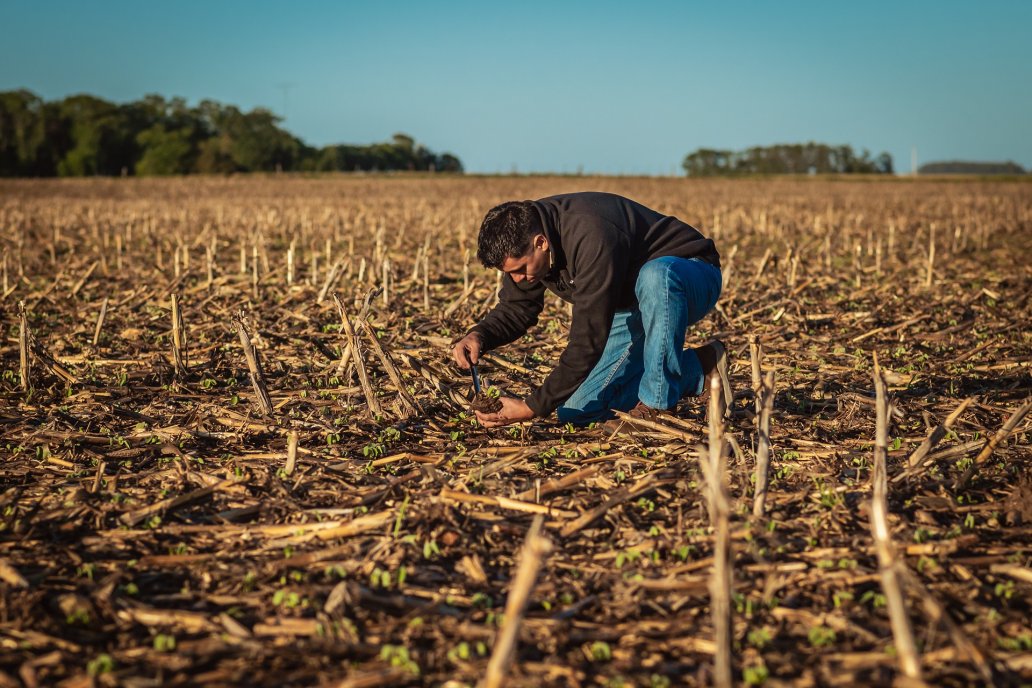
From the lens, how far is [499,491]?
3.95 meters

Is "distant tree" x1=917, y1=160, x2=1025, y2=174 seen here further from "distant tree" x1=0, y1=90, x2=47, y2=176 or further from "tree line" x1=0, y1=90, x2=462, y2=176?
"distant tree" x1=0, y1=90, x2=47, y2=176

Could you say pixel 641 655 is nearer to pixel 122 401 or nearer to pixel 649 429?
pixel 649 429

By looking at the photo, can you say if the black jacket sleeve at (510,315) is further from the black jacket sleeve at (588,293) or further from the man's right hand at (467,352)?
the black jacket sleeve at (588,293)

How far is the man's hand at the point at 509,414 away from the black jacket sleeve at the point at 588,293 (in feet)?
0.27

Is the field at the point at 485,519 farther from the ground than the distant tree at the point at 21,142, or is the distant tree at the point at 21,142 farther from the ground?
the distant tree at the point at 21,142

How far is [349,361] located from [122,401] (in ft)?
4.73

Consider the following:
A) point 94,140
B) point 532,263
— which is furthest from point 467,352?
point 94,140

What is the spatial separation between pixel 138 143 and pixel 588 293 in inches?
3149

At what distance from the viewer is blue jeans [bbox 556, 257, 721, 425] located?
4.66 m

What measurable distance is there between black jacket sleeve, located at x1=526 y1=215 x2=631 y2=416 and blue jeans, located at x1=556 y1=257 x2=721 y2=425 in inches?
12.5

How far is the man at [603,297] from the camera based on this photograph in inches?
171

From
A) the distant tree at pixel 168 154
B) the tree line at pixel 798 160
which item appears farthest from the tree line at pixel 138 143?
the tree line at pixel 798 160

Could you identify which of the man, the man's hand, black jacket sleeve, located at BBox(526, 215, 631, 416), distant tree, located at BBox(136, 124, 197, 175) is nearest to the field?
the man's hand

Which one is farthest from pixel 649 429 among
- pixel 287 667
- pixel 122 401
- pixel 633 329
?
pixel 122 401
